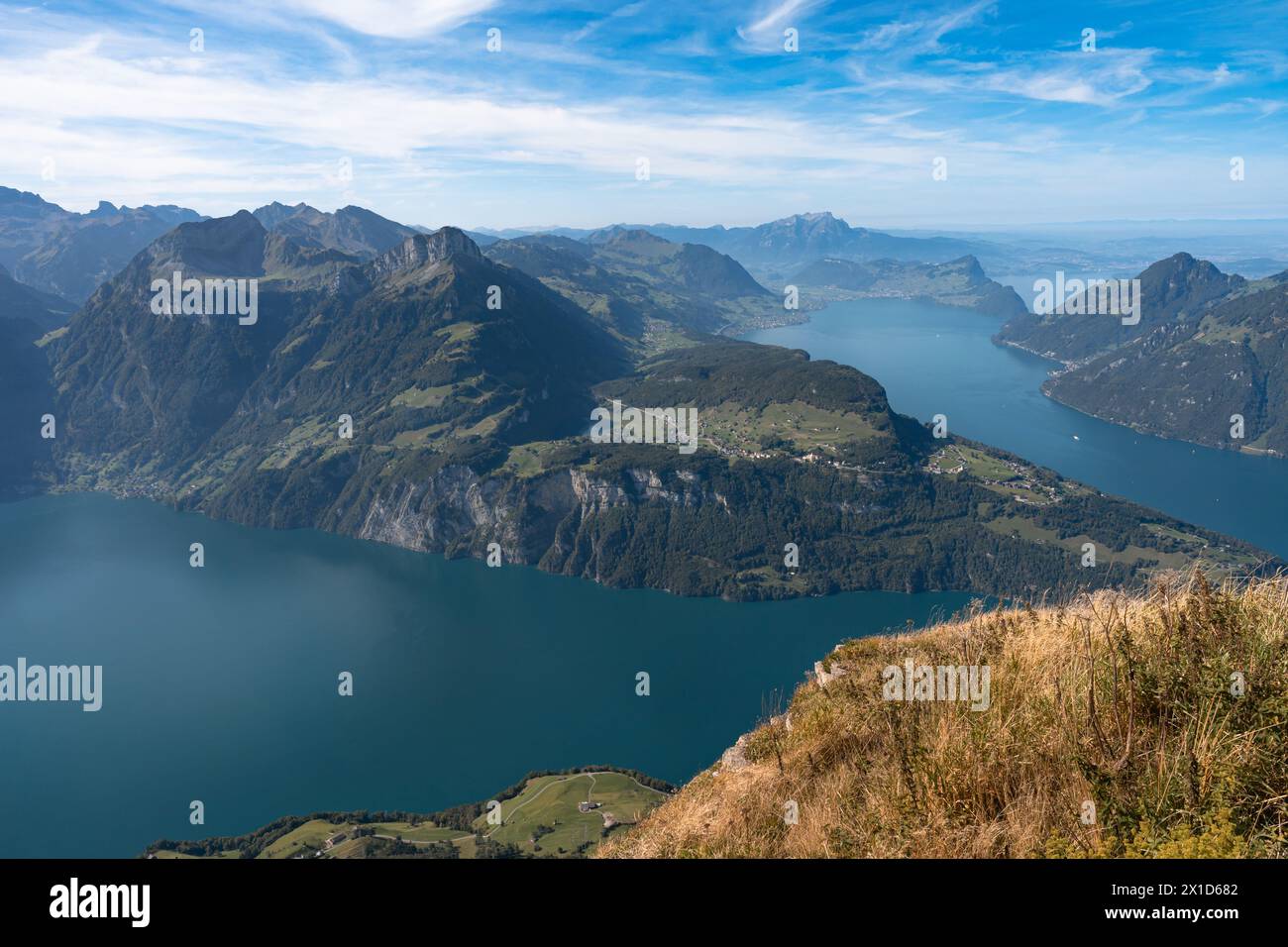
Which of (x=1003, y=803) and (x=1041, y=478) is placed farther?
(x=1041, y=478)

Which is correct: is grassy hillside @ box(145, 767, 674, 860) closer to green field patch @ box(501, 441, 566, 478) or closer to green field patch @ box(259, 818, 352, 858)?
green field patch @ box(259, 818, 352, 858)

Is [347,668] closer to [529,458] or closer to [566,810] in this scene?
[566,810]

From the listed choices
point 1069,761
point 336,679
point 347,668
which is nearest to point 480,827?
point 336,679

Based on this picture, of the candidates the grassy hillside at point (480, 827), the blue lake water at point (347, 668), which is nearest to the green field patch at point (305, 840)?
the grassy hillside at point (480, 827)

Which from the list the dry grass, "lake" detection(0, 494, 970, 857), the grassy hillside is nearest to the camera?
the dry grass

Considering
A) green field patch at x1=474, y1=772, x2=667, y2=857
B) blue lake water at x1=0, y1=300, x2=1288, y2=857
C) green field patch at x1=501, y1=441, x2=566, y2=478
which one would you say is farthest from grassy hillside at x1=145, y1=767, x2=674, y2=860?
green field patch at x1=501, y1=441, x2=566, y2=478
